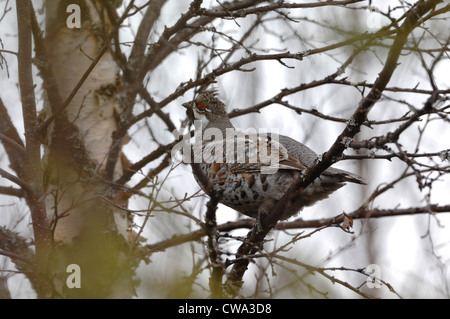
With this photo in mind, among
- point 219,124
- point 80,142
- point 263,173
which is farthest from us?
point 219,124

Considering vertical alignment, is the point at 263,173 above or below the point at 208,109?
below

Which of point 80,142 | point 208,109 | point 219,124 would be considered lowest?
point 80,142

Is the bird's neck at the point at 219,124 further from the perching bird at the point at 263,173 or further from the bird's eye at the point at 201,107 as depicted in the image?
the perching bird at the point at 263,173

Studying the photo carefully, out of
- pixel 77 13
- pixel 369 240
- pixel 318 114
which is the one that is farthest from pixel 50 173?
pixel 369 240

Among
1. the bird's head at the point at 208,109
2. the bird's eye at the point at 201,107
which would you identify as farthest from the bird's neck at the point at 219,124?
the bird's eye at the point at 201,107

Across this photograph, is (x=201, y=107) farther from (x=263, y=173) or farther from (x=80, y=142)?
(x=263, y=173)

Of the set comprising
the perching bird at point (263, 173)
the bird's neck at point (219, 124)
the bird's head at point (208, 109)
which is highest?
the bird's head at point (208, 109)

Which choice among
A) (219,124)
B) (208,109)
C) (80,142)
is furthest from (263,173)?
(80,142)

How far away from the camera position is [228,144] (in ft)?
20.6

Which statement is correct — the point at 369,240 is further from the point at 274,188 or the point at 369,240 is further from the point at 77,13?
the point at 77,13

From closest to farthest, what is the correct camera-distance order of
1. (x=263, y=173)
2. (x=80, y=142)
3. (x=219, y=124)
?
(x=263, y=173)
(x=80, y=142)
(x=219, y=124)

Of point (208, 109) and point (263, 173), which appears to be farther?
point (208, 109)

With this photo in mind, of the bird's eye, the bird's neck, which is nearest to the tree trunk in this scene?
the bird's eye

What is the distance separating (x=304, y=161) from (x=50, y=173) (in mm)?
2717
